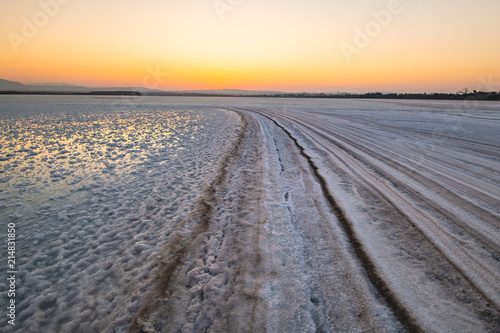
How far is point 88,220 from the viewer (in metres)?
4.17

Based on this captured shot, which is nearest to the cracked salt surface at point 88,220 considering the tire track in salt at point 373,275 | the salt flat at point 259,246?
the salt flat at point 259,246

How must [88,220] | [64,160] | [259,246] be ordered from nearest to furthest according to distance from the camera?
[259,246], [88,220], [64,160]

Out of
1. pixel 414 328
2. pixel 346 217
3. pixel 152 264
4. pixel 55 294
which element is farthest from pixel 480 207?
pixel 55 294

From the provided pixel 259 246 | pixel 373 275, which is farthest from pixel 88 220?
pixel 373 275

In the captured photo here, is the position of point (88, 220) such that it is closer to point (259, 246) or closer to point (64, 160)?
point (259, 246)

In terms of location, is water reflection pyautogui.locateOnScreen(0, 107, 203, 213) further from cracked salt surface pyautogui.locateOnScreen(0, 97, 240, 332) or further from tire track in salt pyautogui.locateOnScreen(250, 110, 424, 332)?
tire track in salt pyautogui.locateOnScreen(250, 110, 424, 332)

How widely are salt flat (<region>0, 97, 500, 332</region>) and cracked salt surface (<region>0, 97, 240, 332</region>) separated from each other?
0.07 feet

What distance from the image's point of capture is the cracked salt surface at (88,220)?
248 centimetres

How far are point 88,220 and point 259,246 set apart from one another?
3.03 meters

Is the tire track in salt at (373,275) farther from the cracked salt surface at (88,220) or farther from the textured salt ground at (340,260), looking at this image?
the cracked salt surface at (88,220)

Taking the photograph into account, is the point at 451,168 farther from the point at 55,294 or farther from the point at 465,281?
the point at 55,294

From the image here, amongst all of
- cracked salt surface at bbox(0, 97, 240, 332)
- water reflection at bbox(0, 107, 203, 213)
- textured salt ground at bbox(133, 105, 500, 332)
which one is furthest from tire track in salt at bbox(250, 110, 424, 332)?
water reflection at bbox(0, 107, 203, 213)

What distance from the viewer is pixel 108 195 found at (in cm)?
519

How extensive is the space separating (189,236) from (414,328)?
9.04 feet
